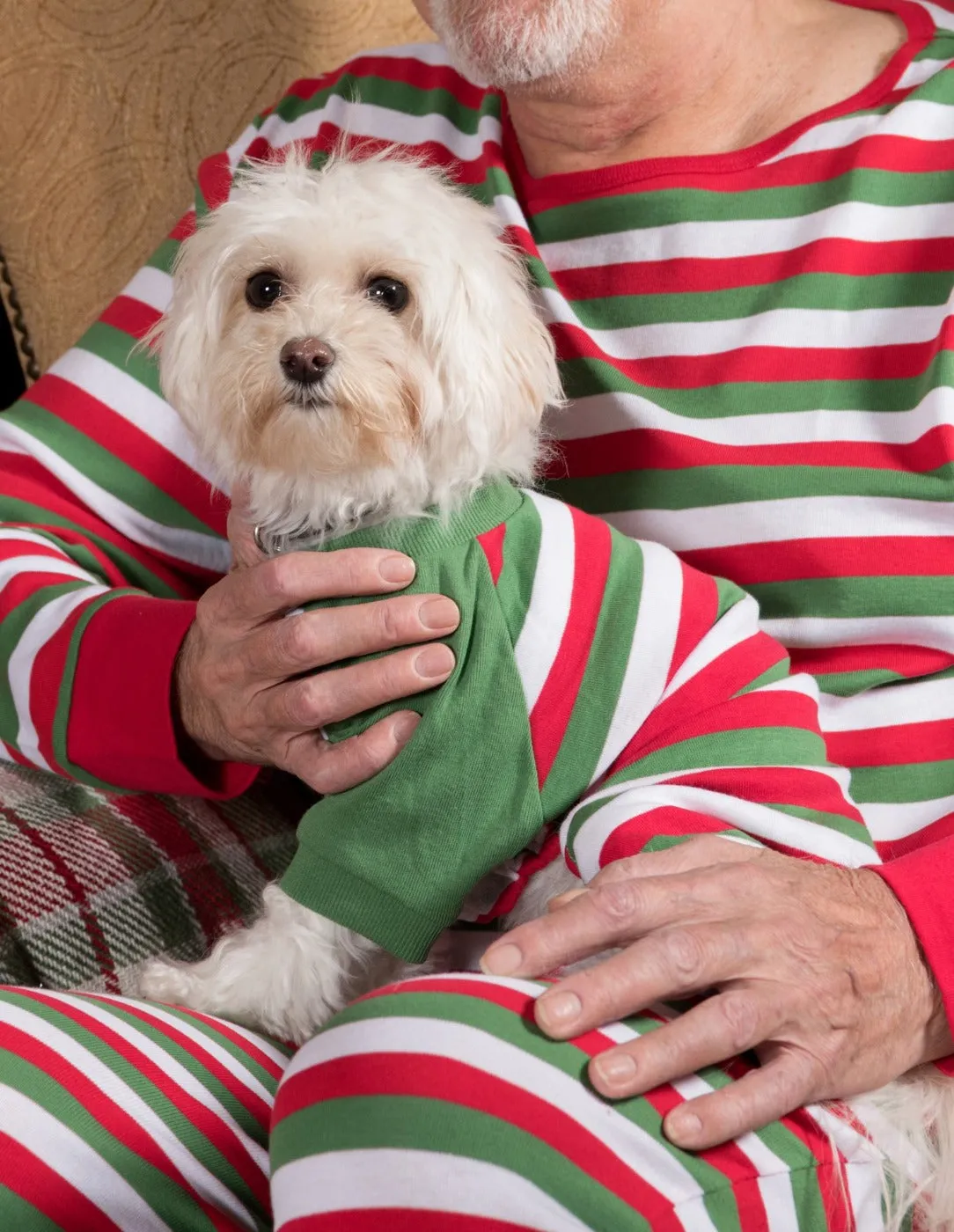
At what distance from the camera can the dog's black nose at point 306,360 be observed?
958mm

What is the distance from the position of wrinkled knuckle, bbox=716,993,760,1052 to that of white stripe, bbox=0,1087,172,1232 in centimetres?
37

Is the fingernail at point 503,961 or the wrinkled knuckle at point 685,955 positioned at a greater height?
the wrinkled knuckle at point 685,955

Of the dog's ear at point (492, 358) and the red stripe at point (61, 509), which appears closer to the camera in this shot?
the dog's ear at point (492, 358)

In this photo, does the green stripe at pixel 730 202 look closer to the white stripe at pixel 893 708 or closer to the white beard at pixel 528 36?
the white beard at pixel 528 36

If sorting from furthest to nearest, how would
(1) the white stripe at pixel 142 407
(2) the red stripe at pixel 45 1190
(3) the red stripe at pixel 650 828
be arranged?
1. (1) the white stripe at pixel 142 407
2. (3) the red stripe at pixel 650 828
3. (2) the red stripe at pixel 45 1190

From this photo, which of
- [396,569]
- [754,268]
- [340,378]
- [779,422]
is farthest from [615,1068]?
[754,268]

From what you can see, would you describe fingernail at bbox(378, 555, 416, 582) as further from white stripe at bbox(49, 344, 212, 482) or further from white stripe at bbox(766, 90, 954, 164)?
white stripe at bbox(766, 90, 954, 164)

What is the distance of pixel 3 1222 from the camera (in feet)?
2.49

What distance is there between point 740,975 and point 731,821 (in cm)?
13

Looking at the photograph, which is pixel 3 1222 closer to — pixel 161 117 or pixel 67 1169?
pixel 67 1169

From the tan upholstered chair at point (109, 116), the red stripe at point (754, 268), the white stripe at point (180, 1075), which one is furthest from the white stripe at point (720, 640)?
the tan upholstered chair at point (109, 116)

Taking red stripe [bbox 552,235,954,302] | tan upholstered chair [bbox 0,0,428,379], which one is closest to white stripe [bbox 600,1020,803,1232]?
red stripe [bbox 552,235,954,302]

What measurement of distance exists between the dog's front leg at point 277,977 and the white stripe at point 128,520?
0.44 meters

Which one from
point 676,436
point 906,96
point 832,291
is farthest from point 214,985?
point 906,96
